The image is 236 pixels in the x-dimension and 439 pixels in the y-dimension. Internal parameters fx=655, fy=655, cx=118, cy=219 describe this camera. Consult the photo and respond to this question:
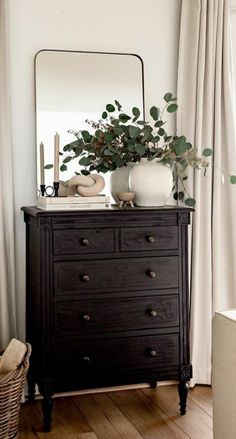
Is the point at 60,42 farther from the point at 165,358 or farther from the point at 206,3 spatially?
the point at 165,358

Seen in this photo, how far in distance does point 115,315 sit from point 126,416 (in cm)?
53

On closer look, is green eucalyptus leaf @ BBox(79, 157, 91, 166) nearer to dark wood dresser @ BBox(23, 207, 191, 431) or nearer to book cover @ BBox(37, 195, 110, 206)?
book cover @ BBox(37, 195, 110, 206)

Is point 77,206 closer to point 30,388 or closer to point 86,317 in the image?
point 86,317

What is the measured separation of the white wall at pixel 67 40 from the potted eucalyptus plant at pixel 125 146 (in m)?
0.24

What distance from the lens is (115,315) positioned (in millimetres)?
3223

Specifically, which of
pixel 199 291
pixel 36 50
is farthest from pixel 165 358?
pixel 36 50

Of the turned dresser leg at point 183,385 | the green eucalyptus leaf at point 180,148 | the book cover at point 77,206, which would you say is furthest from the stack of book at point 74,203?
the turned dresser leg at point 183,385

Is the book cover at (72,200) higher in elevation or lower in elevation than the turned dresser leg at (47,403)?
higher

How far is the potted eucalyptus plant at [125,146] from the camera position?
3354 mm

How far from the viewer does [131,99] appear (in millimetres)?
3705

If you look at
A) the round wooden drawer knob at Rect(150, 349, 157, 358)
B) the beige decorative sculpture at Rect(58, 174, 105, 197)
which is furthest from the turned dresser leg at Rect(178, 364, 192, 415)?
the beige decorative sculpture at Rect(58, 174, 105, 197)

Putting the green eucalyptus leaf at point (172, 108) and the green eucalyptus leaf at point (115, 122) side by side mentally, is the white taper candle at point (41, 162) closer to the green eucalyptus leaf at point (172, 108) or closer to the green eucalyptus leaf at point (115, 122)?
the green eucalyptus leaf at point (115, 122)

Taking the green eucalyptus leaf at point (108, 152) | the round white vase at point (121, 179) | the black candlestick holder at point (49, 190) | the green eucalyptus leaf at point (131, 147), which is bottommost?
the black candlestick holder at point (49, 190)

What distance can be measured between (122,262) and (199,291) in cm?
76
